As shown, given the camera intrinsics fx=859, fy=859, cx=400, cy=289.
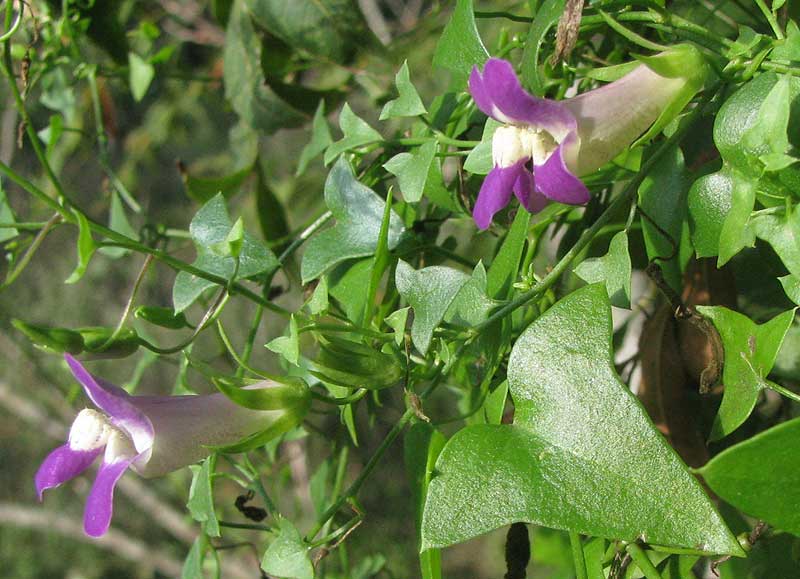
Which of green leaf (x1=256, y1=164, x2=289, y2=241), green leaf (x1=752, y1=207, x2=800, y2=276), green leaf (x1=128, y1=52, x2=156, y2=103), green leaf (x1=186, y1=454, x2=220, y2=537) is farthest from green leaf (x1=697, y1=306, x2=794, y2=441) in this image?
green leaf (x1=128, y1=52, x2=156, y2=103)

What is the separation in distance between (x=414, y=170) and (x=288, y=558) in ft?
0.72

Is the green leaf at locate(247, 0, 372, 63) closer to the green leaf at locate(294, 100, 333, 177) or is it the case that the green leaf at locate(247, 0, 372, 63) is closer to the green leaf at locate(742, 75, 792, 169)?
the green leaf at locate(294, 100, 333, 177)

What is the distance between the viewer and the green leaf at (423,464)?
0.40 m

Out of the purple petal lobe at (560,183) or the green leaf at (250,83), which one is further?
the green leaf at (250,83)

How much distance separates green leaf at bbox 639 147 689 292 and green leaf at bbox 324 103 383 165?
Answer: 171 millimetres

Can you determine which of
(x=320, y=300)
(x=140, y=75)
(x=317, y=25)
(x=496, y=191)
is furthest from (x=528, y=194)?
(x=140, y=75)

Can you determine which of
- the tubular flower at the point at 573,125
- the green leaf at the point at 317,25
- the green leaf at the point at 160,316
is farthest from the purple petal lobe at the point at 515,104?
the green leaf at the point at 317,25

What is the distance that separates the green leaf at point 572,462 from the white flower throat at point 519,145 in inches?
2.6

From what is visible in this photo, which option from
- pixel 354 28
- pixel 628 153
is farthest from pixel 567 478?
pixel 354 28

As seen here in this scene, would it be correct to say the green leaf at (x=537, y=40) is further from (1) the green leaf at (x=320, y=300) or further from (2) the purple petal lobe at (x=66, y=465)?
(2) the purple petal lobe at (x=66, y=465)

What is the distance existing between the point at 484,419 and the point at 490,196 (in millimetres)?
120

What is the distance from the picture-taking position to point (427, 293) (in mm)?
436

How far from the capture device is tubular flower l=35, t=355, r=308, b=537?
415 mm

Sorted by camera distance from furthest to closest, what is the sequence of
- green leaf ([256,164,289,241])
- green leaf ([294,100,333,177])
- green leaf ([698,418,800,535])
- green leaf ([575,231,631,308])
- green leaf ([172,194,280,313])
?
1. green leaf ([256,164,289,241])
2. green leaf ([294,100,333,177])
3. green leaf ([172,194,280,313])
4. green leaf ([575,231,631,308])
5. green leaf ([698,418,800,535])
